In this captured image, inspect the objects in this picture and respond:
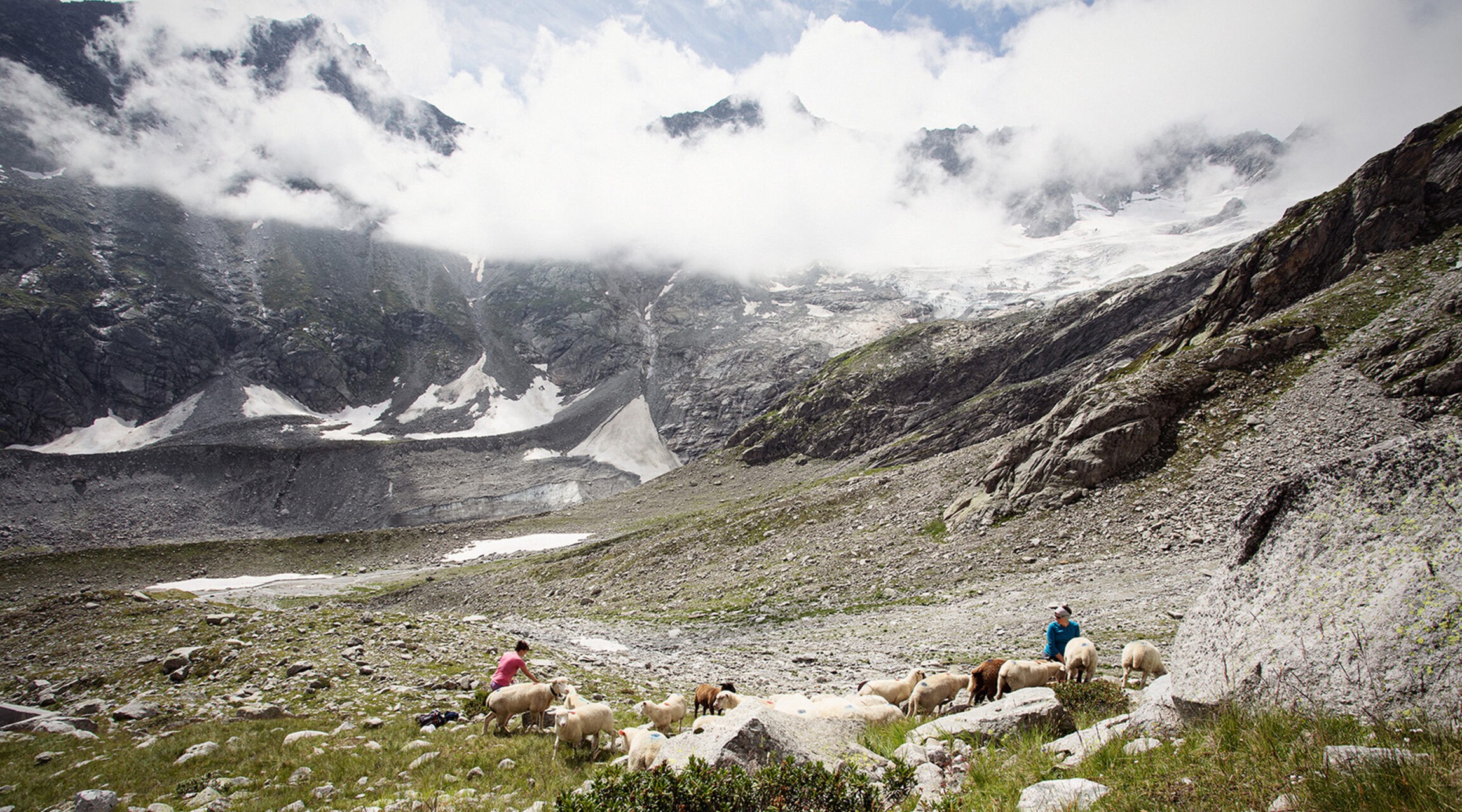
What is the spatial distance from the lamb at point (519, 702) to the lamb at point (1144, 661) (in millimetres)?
12459

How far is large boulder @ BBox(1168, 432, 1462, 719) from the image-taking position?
496cm

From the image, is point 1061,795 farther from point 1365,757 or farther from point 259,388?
point 259,388

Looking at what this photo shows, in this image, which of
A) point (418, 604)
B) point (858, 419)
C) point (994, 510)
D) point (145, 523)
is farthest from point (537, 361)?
point (994, 510)

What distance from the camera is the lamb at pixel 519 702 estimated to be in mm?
13586

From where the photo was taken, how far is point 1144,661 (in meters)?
12.5

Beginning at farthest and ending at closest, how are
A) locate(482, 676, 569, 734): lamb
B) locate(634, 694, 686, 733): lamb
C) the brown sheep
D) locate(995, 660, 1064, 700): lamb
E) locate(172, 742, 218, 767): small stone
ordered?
the brown sheep → locate(482, 676, 569, 734): lamb → locate(634, 694, 686, 733): lamb → locate(995, 660, 1064, 700): lamb → locate(172, 742, 218, 767): small stone

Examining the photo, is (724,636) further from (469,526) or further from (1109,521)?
(469,526)

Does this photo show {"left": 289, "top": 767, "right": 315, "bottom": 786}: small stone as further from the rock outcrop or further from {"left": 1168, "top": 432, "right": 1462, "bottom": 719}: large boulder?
the rock outcrop

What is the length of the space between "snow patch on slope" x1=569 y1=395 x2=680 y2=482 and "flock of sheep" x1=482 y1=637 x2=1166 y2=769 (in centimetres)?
12997

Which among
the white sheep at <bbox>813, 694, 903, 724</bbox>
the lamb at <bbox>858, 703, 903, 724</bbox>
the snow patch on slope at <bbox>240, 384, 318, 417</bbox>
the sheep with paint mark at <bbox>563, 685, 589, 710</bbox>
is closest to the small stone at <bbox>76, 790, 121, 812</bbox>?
the sheep with paint mark at <bbox>563, 685, 589, 710</bbox>

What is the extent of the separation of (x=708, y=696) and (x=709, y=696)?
2cm

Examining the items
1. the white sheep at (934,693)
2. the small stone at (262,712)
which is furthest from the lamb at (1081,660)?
the small stone at (262,712)

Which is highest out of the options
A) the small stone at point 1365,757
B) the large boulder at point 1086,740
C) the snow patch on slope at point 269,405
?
the snow patch on slope at point 269,405

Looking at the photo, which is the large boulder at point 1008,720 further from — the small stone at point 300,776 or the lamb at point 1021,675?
the small stone at point 300,776
